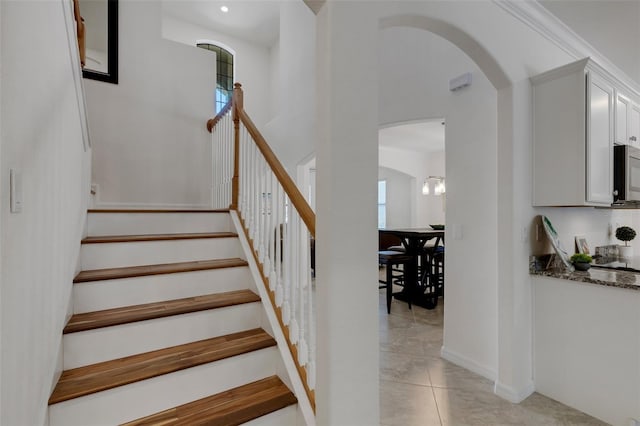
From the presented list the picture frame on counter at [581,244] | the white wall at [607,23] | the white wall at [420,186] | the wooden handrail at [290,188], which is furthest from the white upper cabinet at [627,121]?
the white wall at [420,186]

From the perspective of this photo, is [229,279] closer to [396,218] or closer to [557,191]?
[557,191]

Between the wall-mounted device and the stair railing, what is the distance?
1.76 m

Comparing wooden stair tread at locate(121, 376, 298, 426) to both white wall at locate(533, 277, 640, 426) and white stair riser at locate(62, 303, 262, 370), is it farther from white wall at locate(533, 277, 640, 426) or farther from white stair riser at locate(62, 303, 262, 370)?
white wall at locate(533, 277, 640, 426)

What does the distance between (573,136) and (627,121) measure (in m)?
1.07

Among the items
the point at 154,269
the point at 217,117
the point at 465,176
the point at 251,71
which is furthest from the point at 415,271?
the point at 251,71

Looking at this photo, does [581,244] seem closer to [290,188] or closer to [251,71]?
[290,188]

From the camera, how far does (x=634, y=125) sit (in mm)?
2754

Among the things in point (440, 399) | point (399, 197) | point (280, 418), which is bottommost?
point (440, 399)

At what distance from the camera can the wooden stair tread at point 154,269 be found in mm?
1773

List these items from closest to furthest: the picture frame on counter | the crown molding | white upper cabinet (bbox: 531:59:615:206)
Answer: white upper cabinet (bbox: 531:59:615:206) < the crown molding < the picture frame on counter

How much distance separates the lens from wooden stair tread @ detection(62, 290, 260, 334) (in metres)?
1.54

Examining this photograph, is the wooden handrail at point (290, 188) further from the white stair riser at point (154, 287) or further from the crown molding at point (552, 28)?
the crown molding at point (552, 28)

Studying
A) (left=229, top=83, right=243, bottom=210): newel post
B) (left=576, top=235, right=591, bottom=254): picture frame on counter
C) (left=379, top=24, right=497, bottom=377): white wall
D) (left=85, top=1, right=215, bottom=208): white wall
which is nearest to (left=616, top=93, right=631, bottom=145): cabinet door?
(left=576, top=235, right=591, bottom=254): picture frame on counter

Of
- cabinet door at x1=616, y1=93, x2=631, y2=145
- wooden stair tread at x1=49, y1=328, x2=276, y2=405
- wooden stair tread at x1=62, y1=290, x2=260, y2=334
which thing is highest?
cabinet door at x1=616, y1=93, x2=631, y2=145
